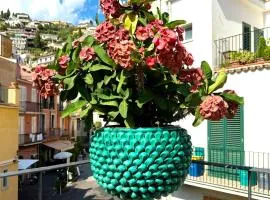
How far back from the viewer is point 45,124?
37.6 metres

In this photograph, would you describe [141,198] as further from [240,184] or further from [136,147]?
[240,184]

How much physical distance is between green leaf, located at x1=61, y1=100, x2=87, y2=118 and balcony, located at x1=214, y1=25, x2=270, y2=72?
29.6 ft

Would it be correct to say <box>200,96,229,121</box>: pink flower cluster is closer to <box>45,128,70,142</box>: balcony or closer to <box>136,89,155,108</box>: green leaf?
<box>136,89,155,108</box>: green leaf

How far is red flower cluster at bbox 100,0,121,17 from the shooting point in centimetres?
215

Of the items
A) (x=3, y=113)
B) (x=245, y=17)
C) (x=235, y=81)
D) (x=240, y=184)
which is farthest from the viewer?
(x=3, y=113)

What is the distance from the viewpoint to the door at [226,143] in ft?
35.9

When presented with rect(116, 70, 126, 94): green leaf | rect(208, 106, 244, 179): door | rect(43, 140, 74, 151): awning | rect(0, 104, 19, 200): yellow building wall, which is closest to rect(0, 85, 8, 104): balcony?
rect(0, 104, 19, 200): yellow building wall

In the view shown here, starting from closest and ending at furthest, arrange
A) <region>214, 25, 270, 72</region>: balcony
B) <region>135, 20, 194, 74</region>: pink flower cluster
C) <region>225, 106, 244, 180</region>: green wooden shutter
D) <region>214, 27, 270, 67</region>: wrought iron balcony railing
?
<region>135, 20, 194, 74</region>: pink flower cluster → <region>214, 25, 270, 72</region>: balcony → <region>225, 106, 244, 180</region>: green wooden shutter → <region>214, 27, 270, 67</region>: wrought iron balcony railing

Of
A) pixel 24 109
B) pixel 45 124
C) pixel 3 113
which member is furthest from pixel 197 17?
pixel 45 124

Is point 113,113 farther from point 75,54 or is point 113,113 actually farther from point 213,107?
point 213,107

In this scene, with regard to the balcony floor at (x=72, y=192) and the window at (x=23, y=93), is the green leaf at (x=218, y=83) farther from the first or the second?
the window at (x=23, y=93)

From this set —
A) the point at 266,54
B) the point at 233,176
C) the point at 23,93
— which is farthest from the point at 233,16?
the point at 23,93

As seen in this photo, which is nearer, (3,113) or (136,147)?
(136,147)

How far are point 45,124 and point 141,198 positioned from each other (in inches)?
1440
